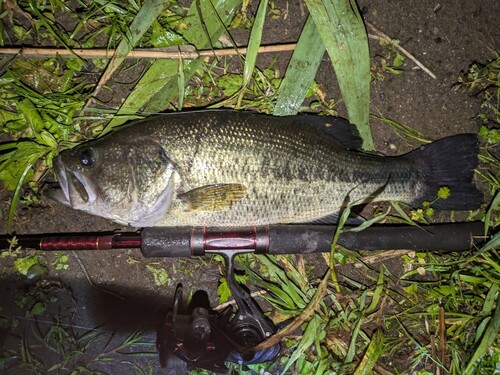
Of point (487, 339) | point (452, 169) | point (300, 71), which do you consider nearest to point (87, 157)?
point (300, 71)

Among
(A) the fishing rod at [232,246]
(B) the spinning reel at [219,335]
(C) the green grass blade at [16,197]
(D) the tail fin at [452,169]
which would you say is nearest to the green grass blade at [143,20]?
(C) the green grass blade at [16,197]

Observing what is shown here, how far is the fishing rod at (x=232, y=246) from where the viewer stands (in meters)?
2.69

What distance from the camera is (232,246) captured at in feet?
8.73

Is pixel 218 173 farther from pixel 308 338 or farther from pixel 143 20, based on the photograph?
pixel 308 338

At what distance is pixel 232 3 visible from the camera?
2.98 meters

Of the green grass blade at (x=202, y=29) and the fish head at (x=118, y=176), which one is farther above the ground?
the green grass blade at (x=202, y=29)

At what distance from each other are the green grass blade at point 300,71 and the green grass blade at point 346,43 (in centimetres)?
11

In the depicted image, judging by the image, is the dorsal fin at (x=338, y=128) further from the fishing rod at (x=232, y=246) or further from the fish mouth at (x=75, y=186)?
the fish mouth at (x=75, y=186)

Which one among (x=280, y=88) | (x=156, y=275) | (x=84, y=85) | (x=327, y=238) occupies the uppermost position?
(x=280, y=88)

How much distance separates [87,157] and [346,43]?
205 cm

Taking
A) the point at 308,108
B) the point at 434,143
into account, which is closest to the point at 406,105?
the point at 434,143

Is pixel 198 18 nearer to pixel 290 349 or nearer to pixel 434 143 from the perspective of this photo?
pixel 434 143

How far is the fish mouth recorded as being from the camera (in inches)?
101

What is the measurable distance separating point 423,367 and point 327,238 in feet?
4.83
